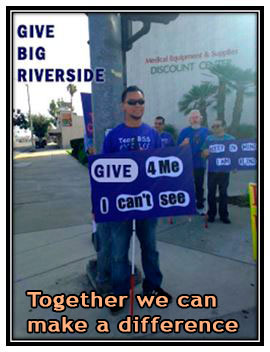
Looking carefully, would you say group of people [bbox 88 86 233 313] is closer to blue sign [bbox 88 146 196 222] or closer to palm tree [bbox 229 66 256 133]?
blue sign [bbox 88 146 196 222]

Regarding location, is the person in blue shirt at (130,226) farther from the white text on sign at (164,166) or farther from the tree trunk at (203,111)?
the tree trunk at (203,111)

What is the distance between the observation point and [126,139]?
272 cm

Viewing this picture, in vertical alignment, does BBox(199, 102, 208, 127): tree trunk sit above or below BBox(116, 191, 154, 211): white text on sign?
above

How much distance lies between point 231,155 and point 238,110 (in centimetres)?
1354

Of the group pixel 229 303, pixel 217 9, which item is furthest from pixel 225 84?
pixel 229 303

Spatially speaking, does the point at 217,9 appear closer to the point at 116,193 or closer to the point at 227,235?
the point at 116,193

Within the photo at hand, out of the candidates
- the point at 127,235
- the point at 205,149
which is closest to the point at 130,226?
the point at 127,235

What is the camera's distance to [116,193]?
2654 mm

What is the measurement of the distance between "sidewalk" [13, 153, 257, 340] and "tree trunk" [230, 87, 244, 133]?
12853 mm

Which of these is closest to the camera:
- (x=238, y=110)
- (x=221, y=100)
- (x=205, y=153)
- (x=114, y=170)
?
(x=114, y=170)

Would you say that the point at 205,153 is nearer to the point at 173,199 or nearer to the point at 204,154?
the point at 204,154

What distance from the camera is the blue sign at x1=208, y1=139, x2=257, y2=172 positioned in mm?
4934

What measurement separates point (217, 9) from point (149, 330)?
3211mm

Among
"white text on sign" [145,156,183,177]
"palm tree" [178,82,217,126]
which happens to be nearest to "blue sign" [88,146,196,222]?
"white text on sign" [145,156,183,177]
